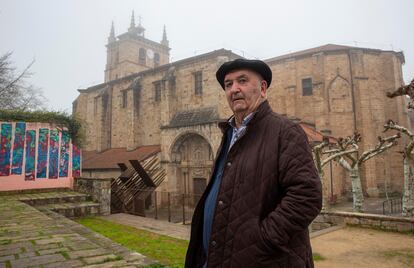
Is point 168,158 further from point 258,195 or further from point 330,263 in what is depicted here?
point 258,195

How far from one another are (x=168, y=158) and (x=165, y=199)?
3.15m

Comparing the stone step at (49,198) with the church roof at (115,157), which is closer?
the stone step at (49,198)

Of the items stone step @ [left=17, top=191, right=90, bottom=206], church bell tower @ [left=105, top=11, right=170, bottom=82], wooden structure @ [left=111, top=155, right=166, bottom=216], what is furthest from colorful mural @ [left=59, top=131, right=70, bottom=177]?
church bell tower @ [left=105, top=11, right=170, bottom=82]

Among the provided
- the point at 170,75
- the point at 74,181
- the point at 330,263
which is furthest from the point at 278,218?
the point at 170,75

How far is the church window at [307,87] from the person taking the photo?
25.0 m

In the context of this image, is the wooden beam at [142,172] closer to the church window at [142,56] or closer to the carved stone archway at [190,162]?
the carved stone archway at [190,162]

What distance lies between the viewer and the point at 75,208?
10.6m

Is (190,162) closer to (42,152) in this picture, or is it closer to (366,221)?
(42,152)

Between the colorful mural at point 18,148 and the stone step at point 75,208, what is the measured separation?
10.4 feet

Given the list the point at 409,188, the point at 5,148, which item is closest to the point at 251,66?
the point at 409,188

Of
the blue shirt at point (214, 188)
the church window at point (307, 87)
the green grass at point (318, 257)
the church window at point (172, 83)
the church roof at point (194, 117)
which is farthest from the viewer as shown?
the church window at point (307, 87)

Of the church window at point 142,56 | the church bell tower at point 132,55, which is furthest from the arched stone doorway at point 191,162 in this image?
the church window at point 142,56

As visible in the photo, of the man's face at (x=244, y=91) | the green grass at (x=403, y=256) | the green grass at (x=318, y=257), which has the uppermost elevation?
the man's face at (x=244, y=91)

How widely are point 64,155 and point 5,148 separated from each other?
2.37m
